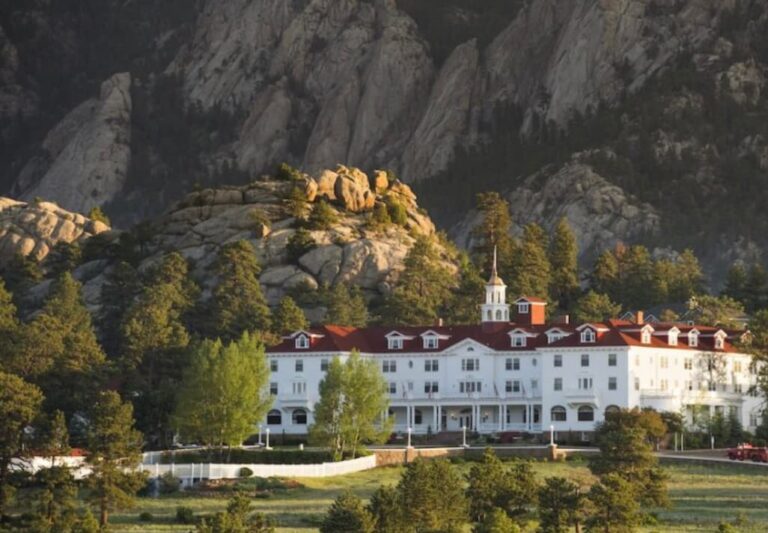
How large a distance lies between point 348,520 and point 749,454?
192 ft

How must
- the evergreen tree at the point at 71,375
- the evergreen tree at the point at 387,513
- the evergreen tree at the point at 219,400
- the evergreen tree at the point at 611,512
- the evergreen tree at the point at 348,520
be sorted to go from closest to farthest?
the evergreen tree at the point at 348,520 < the evergreen tree at the point at 387,513 < the evergreen tree at the point at 611,512 < the evergreen tree at the point at 219,400 < the evergreen tree at the point at 71,375

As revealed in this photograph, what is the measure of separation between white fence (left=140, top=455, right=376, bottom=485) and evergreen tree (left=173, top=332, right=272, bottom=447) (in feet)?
30.7

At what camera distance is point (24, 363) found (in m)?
192

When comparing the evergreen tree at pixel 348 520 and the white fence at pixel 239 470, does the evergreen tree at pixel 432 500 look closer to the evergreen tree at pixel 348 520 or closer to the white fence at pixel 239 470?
the evergreen tree at pixel 348 520

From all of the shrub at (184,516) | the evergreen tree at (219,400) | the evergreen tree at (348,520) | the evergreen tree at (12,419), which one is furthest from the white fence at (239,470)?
the evergreen tree at (348,520)

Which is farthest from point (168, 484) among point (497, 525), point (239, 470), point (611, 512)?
point (611, 512)

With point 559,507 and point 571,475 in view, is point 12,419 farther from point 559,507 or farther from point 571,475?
point 559,507

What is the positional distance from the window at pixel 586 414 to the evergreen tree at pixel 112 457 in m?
50.2

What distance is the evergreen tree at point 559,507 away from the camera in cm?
13475

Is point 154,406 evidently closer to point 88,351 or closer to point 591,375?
point 88,351

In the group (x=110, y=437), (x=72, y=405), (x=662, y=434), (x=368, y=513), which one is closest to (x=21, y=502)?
(x=110, y=437)

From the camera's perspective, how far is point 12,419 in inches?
6304

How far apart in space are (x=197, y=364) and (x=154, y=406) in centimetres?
1275

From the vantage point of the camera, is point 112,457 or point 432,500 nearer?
point 432,500
